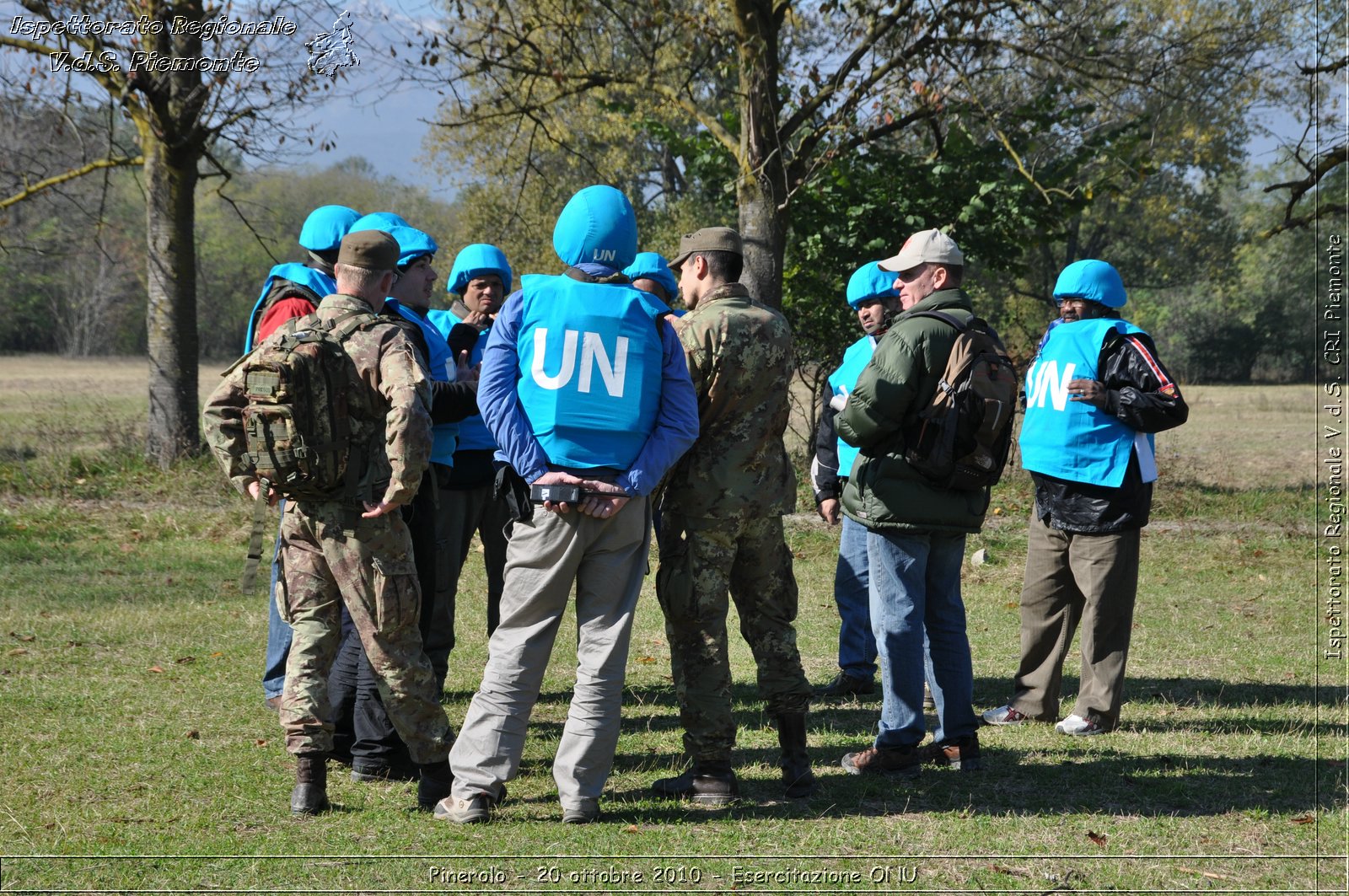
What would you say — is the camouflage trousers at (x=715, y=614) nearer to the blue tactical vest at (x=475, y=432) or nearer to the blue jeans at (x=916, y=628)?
the blue jeans at (x=916, y=628)

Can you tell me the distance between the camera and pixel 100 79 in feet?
43.4

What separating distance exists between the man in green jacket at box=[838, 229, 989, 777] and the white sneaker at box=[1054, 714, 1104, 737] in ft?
2.60

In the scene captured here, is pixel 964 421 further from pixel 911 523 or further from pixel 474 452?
pixel 474 452

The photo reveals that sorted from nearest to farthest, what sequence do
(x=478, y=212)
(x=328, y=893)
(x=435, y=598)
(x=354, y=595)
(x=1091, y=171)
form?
(x=328, y=893)
(x=354, y=595)
(x=435, y=598)
(x=1091, y=171)
(x=478, y=212)

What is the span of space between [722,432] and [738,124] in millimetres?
9937

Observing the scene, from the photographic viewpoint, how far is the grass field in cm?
377

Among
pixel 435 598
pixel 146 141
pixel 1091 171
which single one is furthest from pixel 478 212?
pixel 435 598

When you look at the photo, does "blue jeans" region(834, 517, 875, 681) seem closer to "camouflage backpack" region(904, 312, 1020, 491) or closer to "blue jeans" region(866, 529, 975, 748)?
"blue jeans" region(866, 529, 975, 748)

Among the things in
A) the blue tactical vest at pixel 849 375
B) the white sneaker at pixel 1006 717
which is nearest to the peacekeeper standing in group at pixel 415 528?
the blue tactical vest at pixel 849 375

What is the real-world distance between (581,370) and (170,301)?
11488 millimetres

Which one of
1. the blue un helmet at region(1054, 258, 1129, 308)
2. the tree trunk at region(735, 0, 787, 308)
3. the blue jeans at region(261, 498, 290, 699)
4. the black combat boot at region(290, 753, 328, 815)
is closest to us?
the black combat boot at region(290, 753, 328, 815)

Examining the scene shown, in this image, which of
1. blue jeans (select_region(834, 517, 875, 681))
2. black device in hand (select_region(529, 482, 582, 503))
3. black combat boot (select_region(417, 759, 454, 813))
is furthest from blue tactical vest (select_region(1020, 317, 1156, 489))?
black combat boot (select_region(417, 759, 454, 813))

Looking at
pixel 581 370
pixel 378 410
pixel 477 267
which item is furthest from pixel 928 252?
pixel 378 410

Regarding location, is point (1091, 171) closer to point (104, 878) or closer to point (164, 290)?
point (164, 290)
